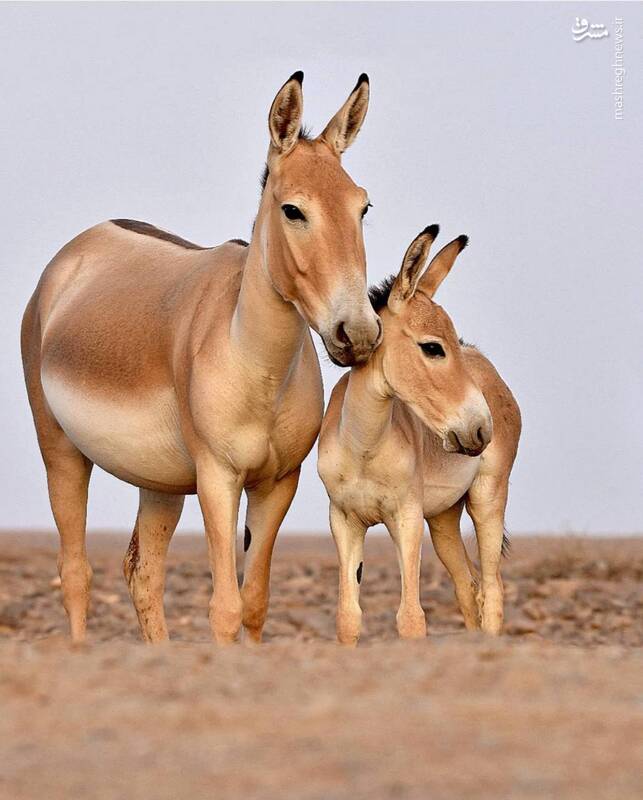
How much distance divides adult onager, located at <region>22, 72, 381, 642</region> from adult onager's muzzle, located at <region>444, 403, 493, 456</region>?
0.79 metres

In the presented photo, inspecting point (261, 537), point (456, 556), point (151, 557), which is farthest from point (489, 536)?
point (151, 557)

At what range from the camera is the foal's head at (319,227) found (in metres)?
7.58

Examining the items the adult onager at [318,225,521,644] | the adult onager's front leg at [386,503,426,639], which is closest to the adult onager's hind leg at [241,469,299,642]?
the adult onager at [318,225,521,644]

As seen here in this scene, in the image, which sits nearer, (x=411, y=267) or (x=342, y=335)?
(x=342, y=335)

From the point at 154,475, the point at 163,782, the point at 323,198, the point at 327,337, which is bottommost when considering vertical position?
the point at 163,782

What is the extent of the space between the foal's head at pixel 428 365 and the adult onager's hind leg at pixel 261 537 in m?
0.86

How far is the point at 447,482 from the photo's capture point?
395 inches

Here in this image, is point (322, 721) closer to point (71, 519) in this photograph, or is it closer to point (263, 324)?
point (263, 324)

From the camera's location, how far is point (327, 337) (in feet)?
25.0

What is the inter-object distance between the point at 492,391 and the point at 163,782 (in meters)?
6.74

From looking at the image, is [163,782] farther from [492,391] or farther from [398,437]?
[492,391]

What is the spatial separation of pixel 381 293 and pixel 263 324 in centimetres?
119

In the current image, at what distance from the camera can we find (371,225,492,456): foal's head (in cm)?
886

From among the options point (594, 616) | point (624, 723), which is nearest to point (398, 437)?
point (624, 723)
